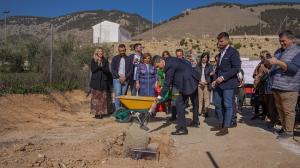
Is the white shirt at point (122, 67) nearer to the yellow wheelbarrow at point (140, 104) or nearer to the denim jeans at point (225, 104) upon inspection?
the yellow wheelbarrow at point (140, 104)

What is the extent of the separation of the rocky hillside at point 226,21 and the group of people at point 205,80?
59149mm

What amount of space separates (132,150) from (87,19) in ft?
380

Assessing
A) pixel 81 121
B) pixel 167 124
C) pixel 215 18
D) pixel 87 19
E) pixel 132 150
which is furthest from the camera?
pixel 87 19

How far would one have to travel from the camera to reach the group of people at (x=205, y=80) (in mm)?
7930

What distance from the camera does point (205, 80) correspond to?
11422 millimetres

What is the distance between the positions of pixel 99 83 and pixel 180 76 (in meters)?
3.08

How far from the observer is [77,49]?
22.3 metres

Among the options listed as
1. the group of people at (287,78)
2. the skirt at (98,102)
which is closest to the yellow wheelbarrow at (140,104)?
the skirt at (98,102)

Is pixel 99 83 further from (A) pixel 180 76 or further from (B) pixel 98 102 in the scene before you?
(A) pixel 180 76

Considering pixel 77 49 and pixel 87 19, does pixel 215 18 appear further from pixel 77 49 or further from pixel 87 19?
pixel 77 49

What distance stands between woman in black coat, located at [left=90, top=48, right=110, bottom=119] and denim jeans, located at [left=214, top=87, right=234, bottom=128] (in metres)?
3.42

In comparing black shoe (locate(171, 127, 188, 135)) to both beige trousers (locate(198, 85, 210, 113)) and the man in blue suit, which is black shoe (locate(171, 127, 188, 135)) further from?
beige trousers (locate(198, 85, 210, 113))

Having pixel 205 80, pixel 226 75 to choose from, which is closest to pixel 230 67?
pixel 226 75

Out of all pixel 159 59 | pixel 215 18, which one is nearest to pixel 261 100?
pixel 159 59
